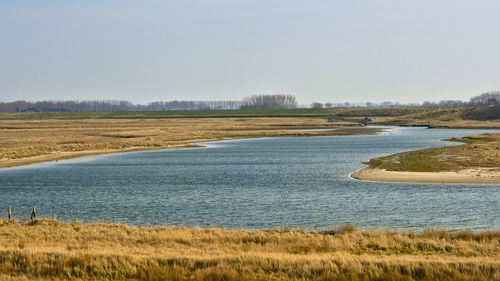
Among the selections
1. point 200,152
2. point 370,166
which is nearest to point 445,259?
point 370,166

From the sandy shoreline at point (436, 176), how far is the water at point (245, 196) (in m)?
1.92

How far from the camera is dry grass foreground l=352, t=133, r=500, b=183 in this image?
48.2 metres

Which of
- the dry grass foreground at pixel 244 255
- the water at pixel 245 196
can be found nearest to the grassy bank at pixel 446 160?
the water at pixel 245 196

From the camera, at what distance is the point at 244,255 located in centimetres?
1925

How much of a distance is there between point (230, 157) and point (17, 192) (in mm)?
35810

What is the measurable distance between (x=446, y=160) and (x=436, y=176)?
37.2ft

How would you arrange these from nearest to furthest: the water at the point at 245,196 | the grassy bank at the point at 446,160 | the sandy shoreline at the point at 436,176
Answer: the water at the point at 245,196 → the sandy shoreline at the point at 436,176 → the grassy bank at the point at 446,160

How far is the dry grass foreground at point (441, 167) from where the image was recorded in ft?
158

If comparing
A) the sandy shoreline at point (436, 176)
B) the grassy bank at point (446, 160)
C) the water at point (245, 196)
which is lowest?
the water at point (245, 196)

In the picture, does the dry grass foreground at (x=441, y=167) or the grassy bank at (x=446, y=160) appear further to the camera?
the grassy bank at (x=446, y=160)

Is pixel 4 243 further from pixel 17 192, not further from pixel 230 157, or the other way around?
pixel 230 157

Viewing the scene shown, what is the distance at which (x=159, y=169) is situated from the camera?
63500mm

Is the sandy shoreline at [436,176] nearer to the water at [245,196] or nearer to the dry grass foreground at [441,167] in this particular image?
the dry grass foreground at [441,167]

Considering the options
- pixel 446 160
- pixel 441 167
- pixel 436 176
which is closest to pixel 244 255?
pixel 436 176
